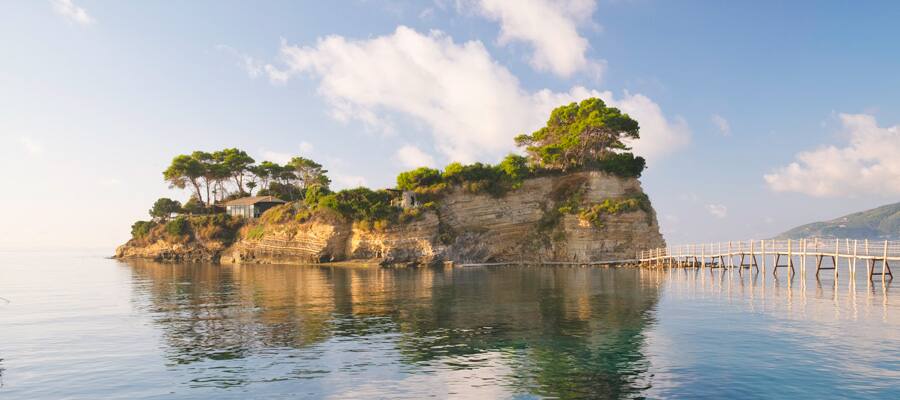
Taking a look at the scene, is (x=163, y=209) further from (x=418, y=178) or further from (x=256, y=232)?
(x=418, y=178)

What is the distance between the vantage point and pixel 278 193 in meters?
114

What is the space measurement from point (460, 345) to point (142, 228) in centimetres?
10602

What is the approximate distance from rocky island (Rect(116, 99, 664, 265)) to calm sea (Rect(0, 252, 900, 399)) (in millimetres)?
36950

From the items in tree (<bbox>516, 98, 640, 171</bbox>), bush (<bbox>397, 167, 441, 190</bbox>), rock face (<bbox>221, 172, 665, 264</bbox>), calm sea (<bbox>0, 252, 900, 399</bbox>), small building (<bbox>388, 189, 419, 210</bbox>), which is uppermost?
tree (<bbox>516, 98, 640, 171</bbox>)

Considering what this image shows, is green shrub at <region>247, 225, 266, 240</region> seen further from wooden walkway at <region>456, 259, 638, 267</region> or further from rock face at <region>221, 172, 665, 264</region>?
wooden walkway at <region>456, 259, 638, 267</region>

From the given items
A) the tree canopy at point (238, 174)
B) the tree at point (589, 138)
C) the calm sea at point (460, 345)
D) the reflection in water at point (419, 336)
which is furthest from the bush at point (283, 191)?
the calm sea at point (460, 345)

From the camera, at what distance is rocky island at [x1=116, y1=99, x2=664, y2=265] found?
78500 millimetres

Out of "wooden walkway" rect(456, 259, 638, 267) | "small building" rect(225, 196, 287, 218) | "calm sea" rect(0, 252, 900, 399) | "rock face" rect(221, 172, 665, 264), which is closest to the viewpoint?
"calm sea" rect(0, 252, 900, 399)

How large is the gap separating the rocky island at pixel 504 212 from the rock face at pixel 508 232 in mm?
149

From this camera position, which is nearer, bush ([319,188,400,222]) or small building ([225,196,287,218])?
bush ([319,188,400,222])

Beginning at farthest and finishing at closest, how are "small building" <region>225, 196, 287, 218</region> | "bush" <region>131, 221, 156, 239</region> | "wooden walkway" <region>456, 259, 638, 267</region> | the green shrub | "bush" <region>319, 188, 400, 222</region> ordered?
"bush" <region>131, 221, 156, 239</region>
"small building" <region>225, 196, 287, 218</region>
the green shrub
"bush" <region>319, 188, 400, 222</region>
"wooden walkway" <region>456, 259, 638, 267</region>

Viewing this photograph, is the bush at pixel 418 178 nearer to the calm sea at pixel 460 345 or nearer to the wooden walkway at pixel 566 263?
the wooden walkway at pixel 566 263

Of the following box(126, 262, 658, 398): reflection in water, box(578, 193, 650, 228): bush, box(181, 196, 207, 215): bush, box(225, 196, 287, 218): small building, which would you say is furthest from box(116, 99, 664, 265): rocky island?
box(126, 262, 658, 398): reflection in water

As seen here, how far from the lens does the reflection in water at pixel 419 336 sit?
17.3 m
